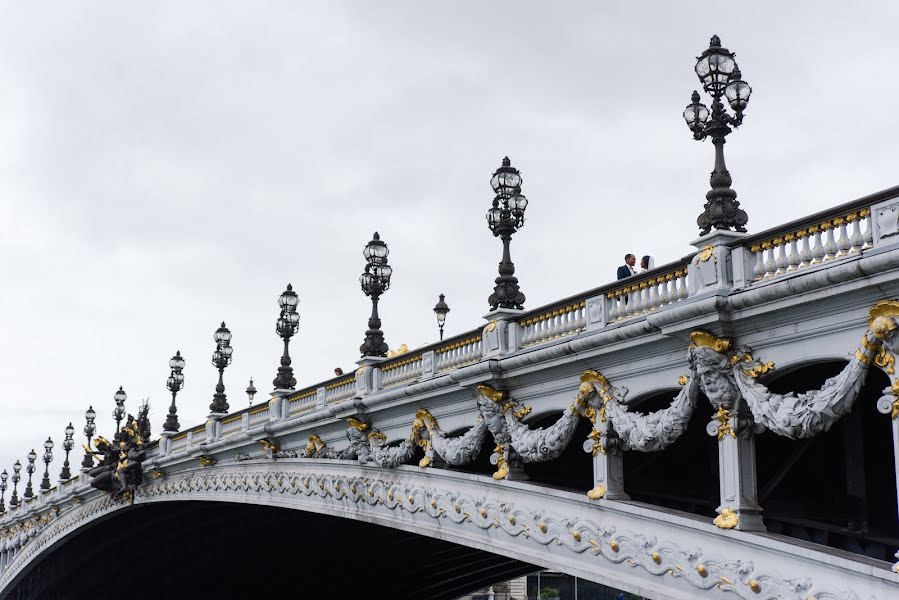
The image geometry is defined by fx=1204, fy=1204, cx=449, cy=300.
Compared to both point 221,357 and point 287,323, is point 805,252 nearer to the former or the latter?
point 287,323

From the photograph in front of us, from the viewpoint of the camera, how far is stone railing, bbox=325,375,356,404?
3005 cm

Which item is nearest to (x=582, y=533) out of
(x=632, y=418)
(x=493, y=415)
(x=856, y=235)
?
(x=632, y=418)

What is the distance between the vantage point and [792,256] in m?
15.4

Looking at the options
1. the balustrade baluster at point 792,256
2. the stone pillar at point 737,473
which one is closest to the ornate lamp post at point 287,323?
the stone pillar at point 737,473

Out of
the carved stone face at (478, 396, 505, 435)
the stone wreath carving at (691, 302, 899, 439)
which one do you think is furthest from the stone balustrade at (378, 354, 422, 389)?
the stone wreath carving at (691, 302, 899, 439)

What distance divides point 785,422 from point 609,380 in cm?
440

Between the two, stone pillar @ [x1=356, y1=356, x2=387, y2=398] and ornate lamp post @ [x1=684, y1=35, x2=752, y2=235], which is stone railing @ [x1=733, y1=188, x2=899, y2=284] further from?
stone pillar @ [x1=356, y1=356, x2=387, y2=398]

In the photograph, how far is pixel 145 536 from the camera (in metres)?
59.1

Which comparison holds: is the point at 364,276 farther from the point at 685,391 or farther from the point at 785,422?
the point at 785,422

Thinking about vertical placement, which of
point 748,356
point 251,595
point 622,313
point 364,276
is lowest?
point 251,595

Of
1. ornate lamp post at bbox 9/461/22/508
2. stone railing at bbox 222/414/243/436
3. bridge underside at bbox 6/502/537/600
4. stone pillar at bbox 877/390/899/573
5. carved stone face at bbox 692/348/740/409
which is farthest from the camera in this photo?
ornate lamp post at bbox 9/461/22/508

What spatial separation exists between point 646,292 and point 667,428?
220 centimetres

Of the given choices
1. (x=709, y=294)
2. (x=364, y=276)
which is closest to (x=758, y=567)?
(x=709, y=294)

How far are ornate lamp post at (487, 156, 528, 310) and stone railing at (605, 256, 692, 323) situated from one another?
369cm
